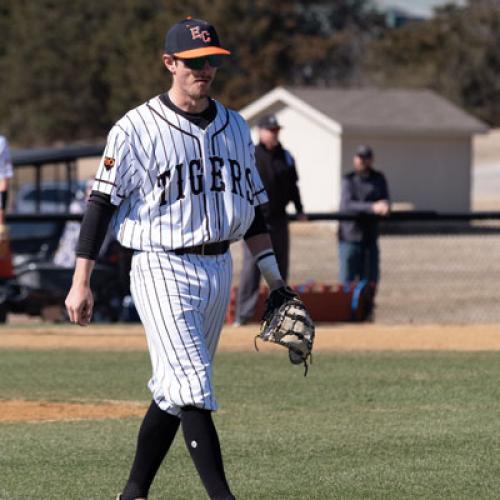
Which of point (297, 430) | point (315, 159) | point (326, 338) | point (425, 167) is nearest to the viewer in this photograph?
point (297, 430)

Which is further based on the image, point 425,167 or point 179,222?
point 425,167

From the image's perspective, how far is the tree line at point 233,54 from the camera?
57750mm

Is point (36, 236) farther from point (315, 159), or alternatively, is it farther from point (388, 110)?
point (388, 110)

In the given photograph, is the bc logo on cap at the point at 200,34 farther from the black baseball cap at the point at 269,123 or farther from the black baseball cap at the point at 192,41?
the black baseball cap at the point at 269,123

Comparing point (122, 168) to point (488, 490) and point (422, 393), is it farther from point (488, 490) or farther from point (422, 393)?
point (422, 393)

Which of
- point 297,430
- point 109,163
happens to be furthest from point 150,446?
point 297,430

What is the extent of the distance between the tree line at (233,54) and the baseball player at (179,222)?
5100 centimetres

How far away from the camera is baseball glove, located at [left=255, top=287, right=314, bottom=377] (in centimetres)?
550

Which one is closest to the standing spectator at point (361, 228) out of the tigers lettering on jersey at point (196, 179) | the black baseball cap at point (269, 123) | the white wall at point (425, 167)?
the black baseball cap at point (269, 123)

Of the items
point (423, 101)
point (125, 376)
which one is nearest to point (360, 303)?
point (125, 376)

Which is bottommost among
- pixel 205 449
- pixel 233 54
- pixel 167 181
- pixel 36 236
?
pixel 233 54

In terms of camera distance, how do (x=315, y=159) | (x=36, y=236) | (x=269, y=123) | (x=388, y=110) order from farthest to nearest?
(x=388, y=110) < (x=315, y=159) < (x=36, y=236) < (x=269, y=123)

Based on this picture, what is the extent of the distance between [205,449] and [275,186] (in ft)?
28.8

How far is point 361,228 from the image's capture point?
15.3 m
